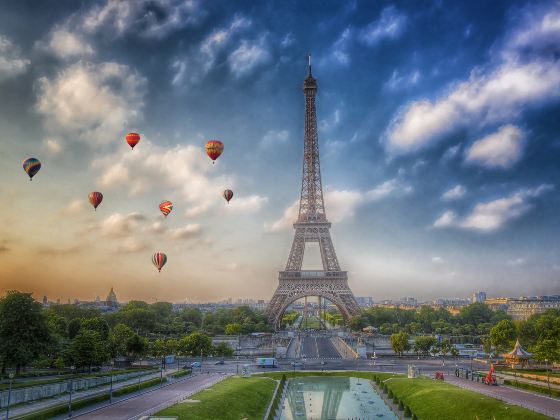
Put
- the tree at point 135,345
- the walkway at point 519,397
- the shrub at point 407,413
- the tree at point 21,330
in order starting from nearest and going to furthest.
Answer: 1. the walkway at point 519,397
2. the shrub at point 407,413
3. the tree at point 21,330
4. the tree at point 135,345

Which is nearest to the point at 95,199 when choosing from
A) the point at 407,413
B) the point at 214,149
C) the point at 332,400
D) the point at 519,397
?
the point at 214,149

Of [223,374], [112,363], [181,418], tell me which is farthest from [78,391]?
[112,363]

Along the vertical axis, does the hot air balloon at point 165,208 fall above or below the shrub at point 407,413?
above

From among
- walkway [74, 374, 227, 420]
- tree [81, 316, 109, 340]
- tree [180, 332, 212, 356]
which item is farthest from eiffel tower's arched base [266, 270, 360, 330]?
walkway [74, 374, 227, 420]

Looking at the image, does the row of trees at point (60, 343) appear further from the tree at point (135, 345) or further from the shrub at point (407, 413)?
the shrub at point (407, 413)

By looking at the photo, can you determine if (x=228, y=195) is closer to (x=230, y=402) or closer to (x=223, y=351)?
(x=223, y=351)

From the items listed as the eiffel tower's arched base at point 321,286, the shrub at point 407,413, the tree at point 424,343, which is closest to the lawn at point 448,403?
the shrub at point 407,413
